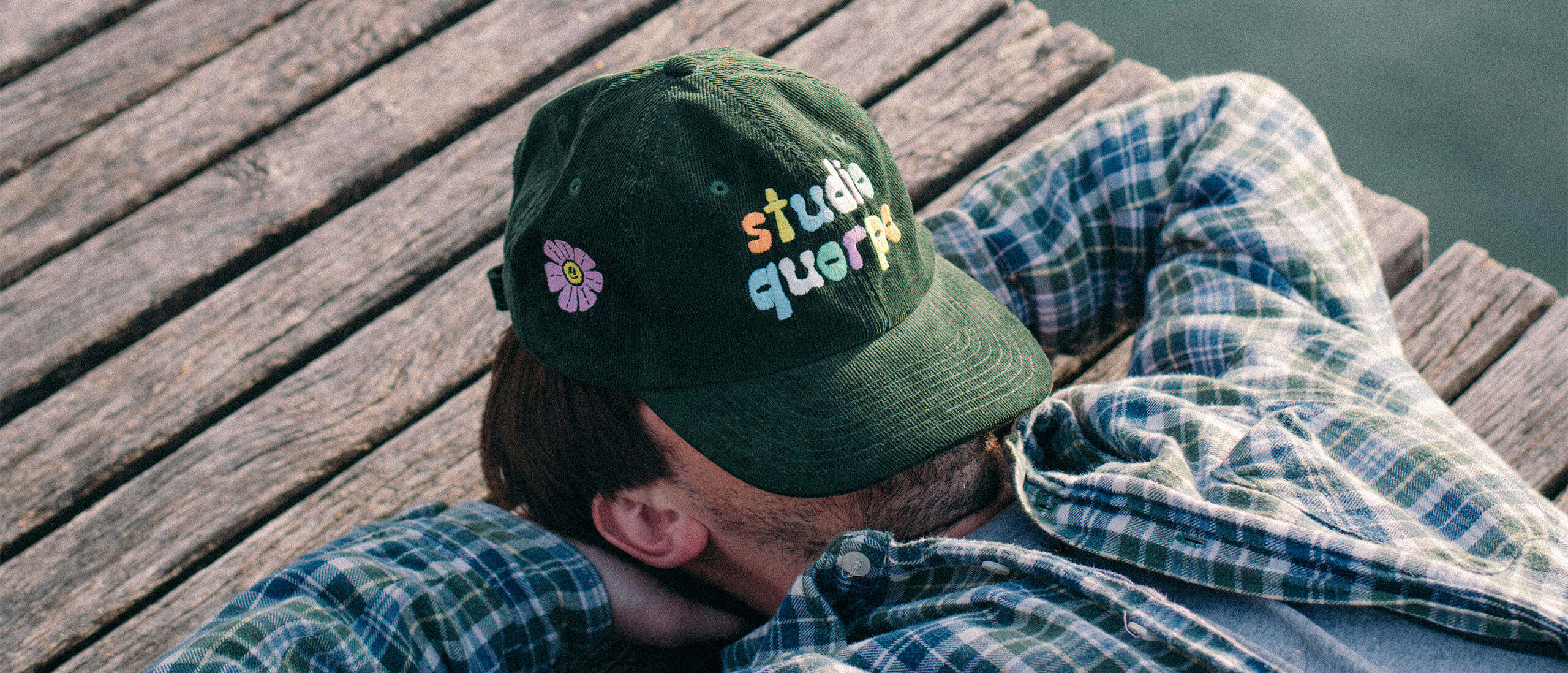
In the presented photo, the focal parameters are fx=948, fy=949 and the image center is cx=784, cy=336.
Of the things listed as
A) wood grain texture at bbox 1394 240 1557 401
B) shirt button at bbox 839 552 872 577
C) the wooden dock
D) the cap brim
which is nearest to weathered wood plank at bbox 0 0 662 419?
the wooden dock

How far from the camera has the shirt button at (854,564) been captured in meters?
0.88

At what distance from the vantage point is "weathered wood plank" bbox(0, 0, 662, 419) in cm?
133

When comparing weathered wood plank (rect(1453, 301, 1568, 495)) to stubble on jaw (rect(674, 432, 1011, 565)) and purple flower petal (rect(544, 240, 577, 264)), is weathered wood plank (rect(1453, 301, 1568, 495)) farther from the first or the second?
purple flower petal (rect(544, 240, 577, 264))

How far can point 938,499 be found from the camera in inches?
37.5

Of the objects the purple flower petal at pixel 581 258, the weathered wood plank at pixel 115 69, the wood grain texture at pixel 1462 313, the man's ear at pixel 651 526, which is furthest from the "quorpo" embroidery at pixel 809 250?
the weathered wood plank at pixel 115 69

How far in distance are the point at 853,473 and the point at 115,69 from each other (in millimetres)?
1460

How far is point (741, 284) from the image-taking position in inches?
32.3

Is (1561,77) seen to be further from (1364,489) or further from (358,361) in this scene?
(358,361)

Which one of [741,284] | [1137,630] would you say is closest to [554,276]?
[741,284]

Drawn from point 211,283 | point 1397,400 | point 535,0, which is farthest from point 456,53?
point 1397,400

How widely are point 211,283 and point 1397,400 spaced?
1.55 m

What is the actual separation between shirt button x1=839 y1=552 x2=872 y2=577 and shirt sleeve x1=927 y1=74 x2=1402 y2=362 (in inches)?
20.5

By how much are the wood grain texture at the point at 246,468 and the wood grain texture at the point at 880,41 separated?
0.65m

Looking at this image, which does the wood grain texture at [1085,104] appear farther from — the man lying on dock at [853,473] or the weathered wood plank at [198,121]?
the weathered wood plank at [198,121]
